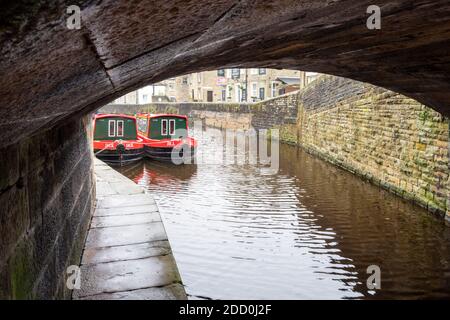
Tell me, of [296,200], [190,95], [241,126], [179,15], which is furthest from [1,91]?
[190,95]

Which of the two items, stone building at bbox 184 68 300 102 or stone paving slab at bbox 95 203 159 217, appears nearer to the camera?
stone paving slab at bbox 95 203 159 217

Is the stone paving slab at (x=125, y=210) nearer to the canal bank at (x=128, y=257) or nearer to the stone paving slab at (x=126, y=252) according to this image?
the canal bank at (x=128, y=257)

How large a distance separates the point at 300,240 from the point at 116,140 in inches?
465

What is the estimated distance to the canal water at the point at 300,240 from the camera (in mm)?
5867

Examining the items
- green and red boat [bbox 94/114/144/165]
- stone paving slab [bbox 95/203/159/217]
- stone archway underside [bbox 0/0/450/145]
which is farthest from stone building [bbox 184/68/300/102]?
stone archway underside [bbox 0/0/450/145]

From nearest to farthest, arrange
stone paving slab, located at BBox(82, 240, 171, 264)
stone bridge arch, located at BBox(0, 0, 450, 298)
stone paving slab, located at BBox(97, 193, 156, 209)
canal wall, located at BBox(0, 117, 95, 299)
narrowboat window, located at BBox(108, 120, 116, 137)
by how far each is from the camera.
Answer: stone bridge arch, located at BBox(0, 0, 450, 298), canal wall, located at BBox(0, 117, 95, 299), stone paving slab, located at BBox(82, 240, 171, 264), stone paving slab, located at BBox(97, 193, 156, 209), narrowboat window, located at BBox(108, 120, 116, 137)

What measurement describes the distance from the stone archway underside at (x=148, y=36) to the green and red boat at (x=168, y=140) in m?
14.8

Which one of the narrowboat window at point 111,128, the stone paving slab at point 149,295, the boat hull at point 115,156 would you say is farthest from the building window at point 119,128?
the stone paving slab at point 149,295

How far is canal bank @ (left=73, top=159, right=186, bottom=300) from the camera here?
4.44m

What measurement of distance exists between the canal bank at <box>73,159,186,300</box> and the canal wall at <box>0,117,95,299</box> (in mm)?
401
